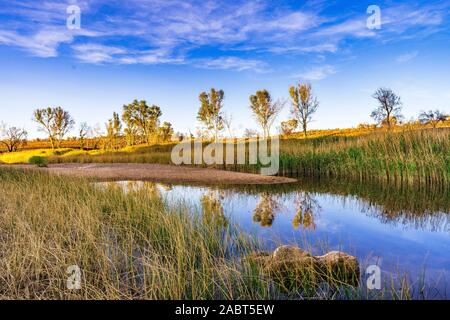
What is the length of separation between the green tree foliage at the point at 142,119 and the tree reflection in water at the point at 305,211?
41742mm

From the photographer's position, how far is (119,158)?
2847 cm

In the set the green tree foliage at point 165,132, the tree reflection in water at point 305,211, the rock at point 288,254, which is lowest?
the tree reflection in water at point 305,211

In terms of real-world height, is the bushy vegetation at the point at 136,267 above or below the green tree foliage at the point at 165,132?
below

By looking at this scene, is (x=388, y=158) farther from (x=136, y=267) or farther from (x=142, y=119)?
(x=142, y=119)

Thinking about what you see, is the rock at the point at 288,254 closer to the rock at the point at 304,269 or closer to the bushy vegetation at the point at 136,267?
the rock at the point at 304,269

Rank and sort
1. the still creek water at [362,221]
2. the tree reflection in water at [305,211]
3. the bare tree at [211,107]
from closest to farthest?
the still creek water at [362,221] → the tree reflection in water at [305,211] → the bare tree at [211,107]

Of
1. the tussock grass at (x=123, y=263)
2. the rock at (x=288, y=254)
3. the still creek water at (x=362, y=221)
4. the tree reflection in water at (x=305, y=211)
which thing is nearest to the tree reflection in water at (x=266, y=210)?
the still creek water at (x=362, y=221)

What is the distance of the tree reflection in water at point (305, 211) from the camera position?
17.5ft

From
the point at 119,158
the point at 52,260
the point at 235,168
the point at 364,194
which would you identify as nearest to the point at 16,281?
the point at 52,260

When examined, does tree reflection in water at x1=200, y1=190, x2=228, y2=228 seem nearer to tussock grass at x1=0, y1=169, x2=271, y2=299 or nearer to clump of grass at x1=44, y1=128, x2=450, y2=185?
tussock grass at x1=0, y1=169, x2=271, y2=299

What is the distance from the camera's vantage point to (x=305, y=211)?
652 cm

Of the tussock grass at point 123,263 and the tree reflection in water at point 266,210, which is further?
the tree reflection in water at point 266,210

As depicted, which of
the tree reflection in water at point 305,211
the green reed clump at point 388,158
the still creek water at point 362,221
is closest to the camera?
the still creek water at point 362,221
